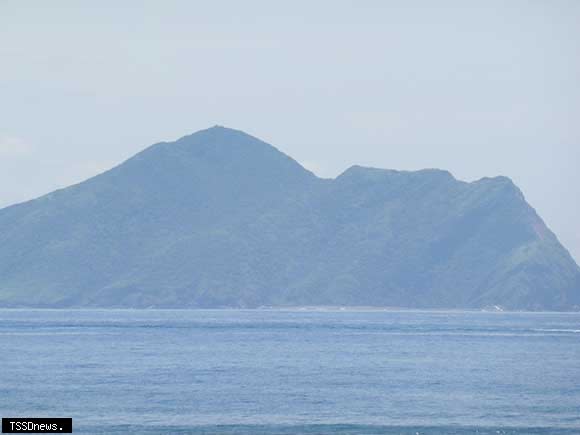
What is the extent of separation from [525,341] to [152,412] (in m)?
111

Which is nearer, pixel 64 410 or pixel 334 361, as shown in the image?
pixel 64 410

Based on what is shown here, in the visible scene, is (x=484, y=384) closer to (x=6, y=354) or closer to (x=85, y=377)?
(x=85, y=377)

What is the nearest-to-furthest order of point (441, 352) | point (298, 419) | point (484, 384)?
point (298, 419) < point (484, 384) < point (441, 352)

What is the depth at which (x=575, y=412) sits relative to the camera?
282ft

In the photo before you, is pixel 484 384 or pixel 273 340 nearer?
pixel 484 384

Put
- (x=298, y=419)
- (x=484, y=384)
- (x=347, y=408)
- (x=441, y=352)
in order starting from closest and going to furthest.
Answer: (x=298, y=419)
(x=347, y=408)
(x=484, y=384)
(x=441, y=352)

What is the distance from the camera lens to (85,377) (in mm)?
109188

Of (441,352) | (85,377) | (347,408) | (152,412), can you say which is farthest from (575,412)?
(441,352)

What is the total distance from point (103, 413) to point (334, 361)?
5407cm

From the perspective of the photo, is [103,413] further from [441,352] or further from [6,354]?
[441,352]

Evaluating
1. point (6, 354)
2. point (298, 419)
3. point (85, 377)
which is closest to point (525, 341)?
point (6, 354)

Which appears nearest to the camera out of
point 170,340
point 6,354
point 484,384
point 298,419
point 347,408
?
point 298,419

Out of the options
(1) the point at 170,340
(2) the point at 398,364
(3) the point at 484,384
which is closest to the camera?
(3) the point at 484,384

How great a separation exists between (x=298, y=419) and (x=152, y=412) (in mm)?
9839
